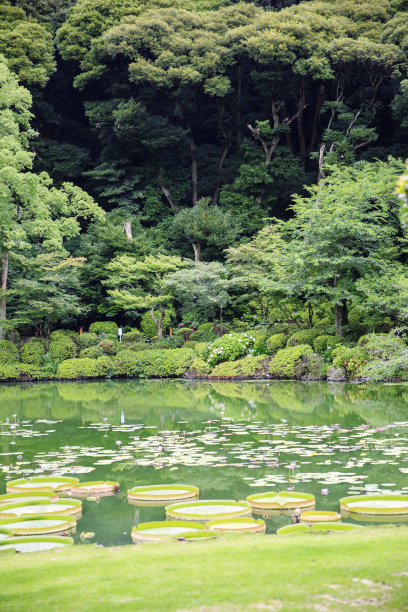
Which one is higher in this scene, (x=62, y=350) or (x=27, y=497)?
(x=62, y=350)

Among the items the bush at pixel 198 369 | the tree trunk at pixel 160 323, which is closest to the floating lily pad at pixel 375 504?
the bush at pixel 198 369

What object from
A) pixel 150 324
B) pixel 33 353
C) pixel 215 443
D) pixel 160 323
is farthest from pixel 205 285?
pixel 215 443

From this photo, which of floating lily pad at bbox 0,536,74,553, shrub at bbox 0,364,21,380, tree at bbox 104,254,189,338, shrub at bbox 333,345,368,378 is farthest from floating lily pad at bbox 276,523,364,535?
tree at bbox 104,254,189,338

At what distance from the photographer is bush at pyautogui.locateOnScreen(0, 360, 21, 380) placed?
19984mm

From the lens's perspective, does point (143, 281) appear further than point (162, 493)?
Yes

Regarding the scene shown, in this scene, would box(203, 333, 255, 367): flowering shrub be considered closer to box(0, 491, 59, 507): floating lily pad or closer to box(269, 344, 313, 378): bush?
box(269, 344, 313, 378): bush

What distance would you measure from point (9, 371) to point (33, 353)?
3.87ft

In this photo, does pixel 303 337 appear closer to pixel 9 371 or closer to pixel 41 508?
pixel 9 371

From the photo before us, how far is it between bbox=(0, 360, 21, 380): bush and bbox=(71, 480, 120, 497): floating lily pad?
585 inches

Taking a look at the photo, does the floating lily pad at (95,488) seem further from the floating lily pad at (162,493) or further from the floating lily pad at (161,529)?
the floating lily pad at (161,529)

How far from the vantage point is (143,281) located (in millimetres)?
23828

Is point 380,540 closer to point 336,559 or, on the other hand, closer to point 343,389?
point 336,559

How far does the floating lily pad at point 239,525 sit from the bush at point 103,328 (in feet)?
63.6

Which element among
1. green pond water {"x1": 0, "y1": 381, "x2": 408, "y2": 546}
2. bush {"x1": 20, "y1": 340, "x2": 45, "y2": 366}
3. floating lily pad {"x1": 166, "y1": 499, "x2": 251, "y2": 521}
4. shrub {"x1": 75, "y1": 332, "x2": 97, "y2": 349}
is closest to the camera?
floating lily pad {"x1": 166, "y1": 499, "x2": 251, "y2": 521}
